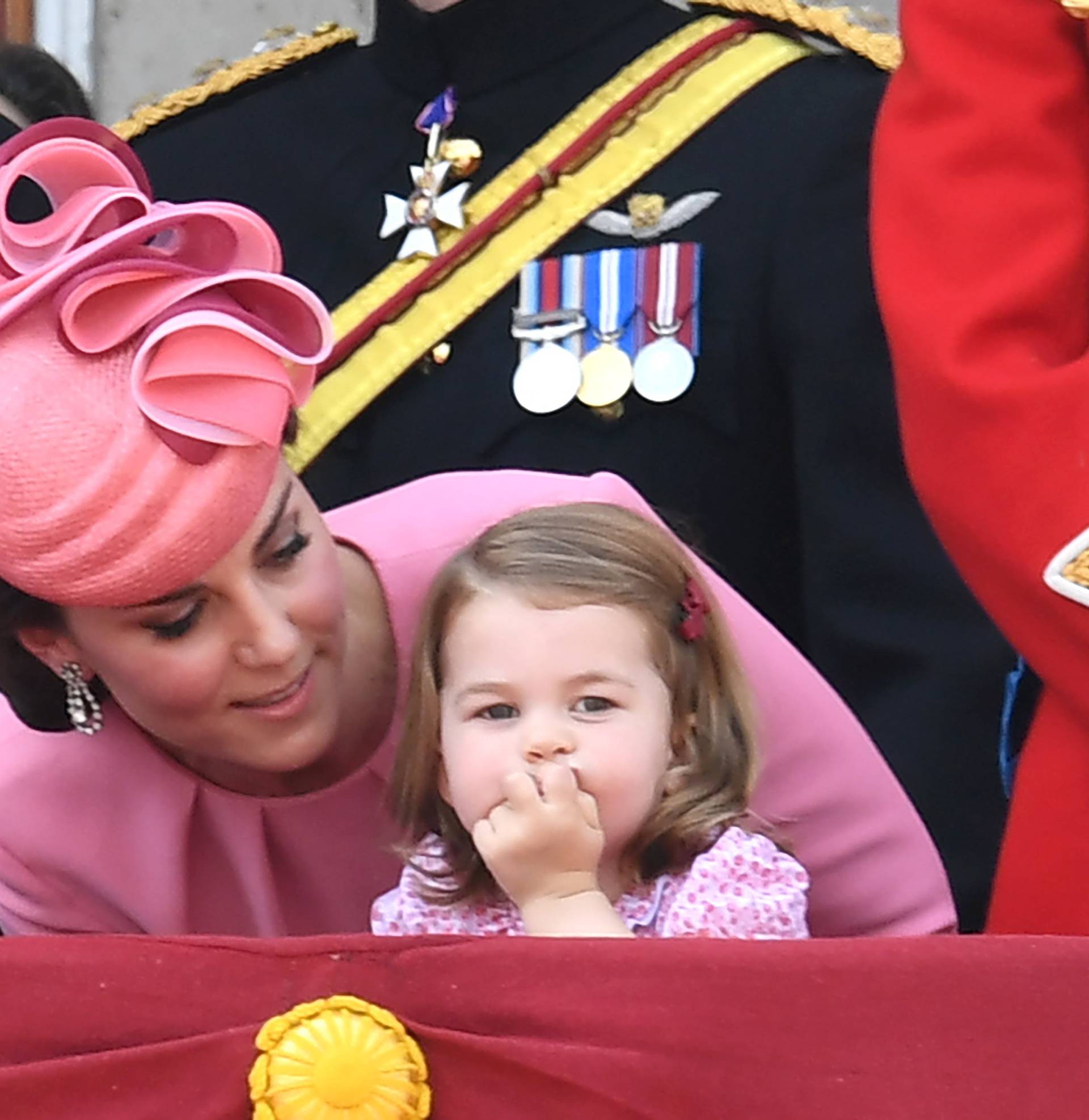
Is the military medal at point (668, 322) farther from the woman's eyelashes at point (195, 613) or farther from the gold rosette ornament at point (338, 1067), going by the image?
the gold rosette ornament at point (338, 1067)

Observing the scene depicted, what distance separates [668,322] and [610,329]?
3 centimetres

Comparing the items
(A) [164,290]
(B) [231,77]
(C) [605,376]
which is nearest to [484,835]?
(A) [164,290]

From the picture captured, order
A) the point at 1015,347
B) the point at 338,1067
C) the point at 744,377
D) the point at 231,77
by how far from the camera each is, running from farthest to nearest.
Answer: the point at 231,77 < the point at 744,377 < the point at 1015,347 < the point at 338,1067

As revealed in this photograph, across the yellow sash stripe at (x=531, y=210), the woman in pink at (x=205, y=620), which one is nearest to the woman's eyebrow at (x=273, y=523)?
the woman in pink at (x=205, y=620)

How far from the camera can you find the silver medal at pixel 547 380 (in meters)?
1.29

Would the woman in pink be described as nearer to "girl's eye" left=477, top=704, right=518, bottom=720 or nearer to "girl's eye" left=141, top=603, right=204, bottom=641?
"girl's eye" left=141, top=603, right=204, bottom=641

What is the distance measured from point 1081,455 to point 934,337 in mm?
77

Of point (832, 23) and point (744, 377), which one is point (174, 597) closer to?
point (744, 377)

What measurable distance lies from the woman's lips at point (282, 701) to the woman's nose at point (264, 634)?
21 millimetres

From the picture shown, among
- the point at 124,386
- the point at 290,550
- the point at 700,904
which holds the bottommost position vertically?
the point at 700,904

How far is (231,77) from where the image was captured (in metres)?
1.52

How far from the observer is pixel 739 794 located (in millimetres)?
1034

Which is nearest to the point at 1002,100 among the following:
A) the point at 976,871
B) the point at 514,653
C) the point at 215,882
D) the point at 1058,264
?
the point at 1058,264

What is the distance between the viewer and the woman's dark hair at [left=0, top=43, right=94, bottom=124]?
1.31 m
